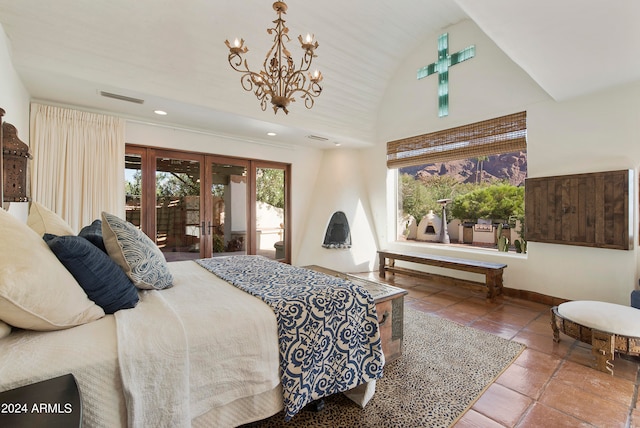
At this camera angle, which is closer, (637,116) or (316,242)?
(637,116)

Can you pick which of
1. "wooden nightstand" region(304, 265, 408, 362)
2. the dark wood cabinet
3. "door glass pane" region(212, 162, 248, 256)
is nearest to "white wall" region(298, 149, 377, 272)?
"door glass pane" region(212, 162, 248, 256)

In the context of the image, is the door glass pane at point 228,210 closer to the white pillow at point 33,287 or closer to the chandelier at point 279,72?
the chandelier at point 279,72

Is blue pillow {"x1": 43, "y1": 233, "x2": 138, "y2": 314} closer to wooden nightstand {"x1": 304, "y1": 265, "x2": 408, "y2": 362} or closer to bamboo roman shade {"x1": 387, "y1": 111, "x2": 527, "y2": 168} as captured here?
wooden nightstand {"x1": 304, "y1": 265, "x2": 408, "y2": 362}

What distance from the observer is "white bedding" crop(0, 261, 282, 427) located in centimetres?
90

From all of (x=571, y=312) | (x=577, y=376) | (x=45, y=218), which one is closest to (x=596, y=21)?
(x=571, y=312)

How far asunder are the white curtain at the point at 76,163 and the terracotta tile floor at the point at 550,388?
4.14 metres

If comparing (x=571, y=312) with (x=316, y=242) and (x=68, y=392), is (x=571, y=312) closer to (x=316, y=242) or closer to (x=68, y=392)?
(x=68, y=392)

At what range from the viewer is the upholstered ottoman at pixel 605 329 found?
6.24 feet

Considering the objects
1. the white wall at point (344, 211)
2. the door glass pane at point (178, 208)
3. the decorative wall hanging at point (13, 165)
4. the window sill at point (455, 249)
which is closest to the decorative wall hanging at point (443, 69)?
the white wall at point (344, 211)

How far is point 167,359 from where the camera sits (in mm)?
1028

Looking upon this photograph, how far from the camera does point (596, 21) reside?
1905 millimetres

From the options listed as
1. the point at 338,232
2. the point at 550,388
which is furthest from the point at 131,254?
the point at 338,232

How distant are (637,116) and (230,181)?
5.09 m

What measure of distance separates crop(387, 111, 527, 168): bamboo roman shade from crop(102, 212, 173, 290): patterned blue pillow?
4077 millimetres
